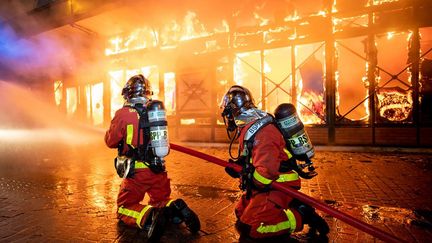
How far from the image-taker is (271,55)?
10227 millimetres

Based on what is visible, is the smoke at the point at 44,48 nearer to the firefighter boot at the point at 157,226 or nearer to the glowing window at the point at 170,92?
the glowing window at the point at 170,92

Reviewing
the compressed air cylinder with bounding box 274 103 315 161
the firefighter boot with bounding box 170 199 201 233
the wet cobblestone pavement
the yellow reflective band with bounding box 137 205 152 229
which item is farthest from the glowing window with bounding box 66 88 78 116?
the compressed air cylinder with bounding box 274 103 315 161

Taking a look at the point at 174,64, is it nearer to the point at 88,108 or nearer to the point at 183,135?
the point at 183,135

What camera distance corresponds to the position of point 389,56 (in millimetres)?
8555

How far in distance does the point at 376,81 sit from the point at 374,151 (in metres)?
2.18

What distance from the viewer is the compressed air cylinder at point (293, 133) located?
304 centimetres

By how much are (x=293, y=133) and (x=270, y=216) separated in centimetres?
91

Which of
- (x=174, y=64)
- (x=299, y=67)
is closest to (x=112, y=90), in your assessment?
(x=174, y=64)

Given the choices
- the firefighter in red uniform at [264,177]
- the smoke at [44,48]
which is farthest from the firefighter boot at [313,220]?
the smoke at [44,48]

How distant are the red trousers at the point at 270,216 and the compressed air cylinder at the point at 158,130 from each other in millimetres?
1133

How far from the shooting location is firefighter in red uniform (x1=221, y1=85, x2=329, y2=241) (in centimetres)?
269

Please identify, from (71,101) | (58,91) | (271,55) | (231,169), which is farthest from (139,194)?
(58,91)

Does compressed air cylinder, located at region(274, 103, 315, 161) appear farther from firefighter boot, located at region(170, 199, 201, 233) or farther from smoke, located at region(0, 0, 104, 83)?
smoke, located at region(0, 0, 104, 83)

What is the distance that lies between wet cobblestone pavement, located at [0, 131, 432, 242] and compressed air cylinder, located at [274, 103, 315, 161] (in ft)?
2.97
